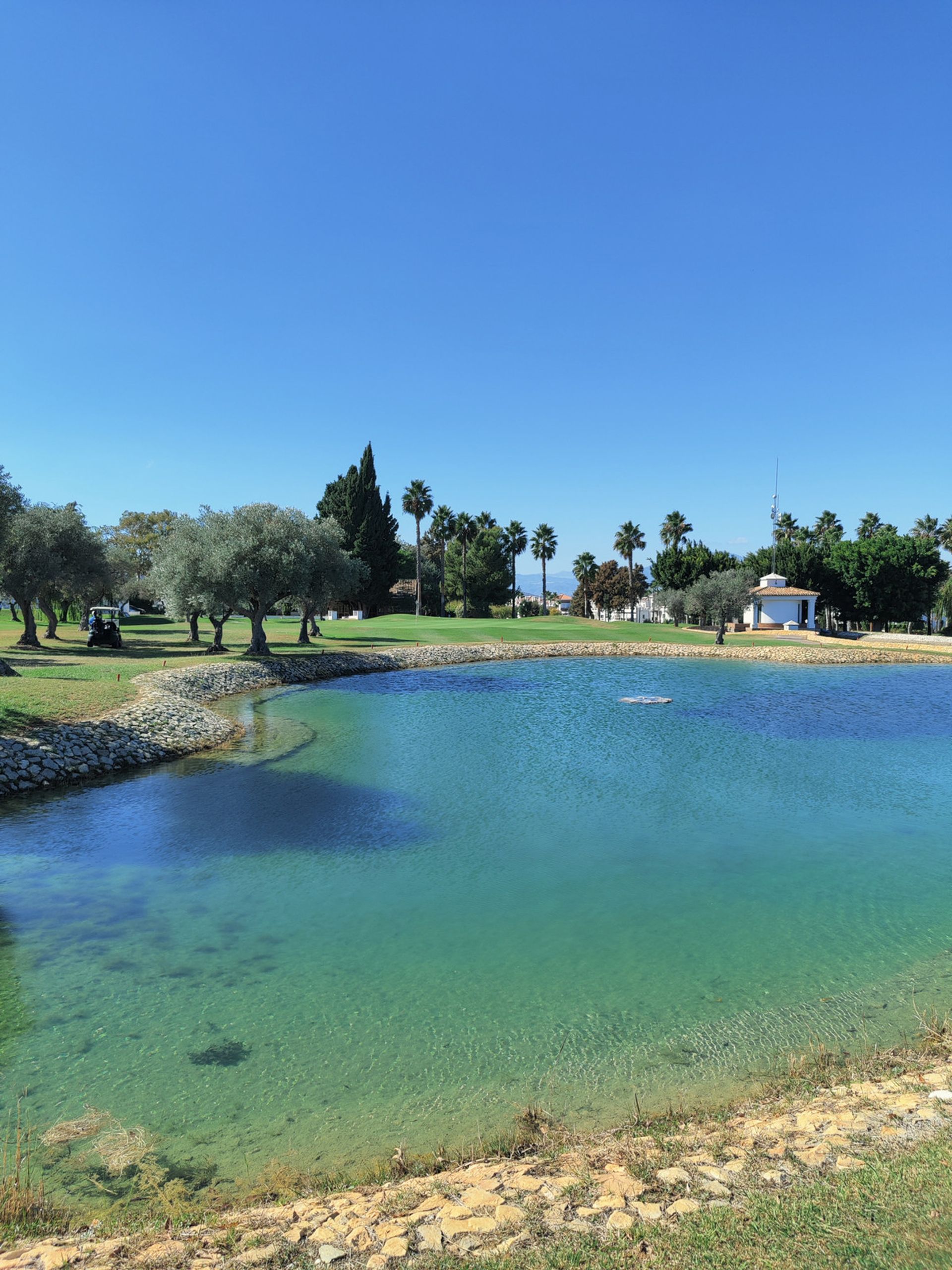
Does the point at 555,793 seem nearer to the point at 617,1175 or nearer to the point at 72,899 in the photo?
the point at 72,899

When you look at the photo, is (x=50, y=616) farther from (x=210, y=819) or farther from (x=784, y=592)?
(x=784, y=592)

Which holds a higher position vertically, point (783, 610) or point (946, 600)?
point (946, 600)

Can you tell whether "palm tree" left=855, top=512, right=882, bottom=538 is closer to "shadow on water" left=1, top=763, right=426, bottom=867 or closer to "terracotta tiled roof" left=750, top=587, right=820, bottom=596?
"terracotta tiled roof" left=750, top=587, right=820, bottom=596

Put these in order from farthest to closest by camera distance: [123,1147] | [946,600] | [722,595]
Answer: [946,600], [722,595], [123,1147]

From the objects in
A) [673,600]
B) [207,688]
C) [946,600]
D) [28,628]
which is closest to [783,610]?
[673,600]

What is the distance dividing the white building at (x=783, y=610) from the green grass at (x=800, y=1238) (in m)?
86.6

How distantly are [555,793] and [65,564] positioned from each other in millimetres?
40453

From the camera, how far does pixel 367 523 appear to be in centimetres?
10194

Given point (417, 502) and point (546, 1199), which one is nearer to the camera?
point (546, 1199)

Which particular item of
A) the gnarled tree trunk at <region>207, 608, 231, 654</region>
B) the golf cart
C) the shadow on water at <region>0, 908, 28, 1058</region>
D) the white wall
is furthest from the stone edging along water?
the white wall

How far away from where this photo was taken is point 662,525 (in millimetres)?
115188

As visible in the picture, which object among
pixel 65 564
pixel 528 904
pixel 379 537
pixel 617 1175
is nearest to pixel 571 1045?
pixel 617 1175

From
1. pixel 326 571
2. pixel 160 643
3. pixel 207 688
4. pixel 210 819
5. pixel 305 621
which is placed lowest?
pixel 210 819

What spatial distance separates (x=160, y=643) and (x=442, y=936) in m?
50.1
